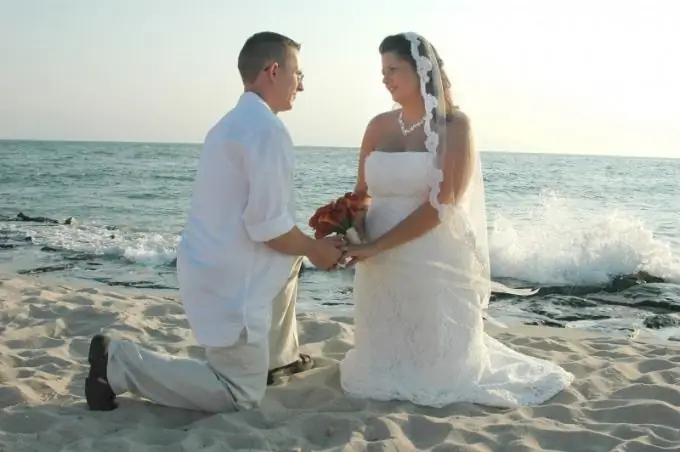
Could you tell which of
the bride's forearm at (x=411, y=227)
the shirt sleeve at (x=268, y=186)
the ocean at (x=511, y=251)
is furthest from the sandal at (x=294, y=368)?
the ocean at (x=511, y=251)

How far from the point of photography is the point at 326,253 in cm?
405

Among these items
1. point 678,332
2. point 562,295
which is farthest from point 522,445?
point 562,295

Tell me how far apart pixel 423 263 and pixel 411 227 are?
0.24 m

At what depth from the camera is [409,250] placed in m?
4.28

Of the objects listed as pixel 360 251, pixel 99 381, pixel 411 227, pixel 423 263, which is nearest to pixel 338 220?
pixel 360 251

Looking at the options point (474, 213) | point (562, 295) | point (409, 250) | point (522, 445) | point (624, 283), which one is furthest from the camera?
point (624, 283)

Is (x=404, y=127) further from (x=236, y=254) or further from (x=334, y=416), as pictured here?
(x=334, y=416)

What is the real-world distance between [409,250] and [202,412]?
147cm

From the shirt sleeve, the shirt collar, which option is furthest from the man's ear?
the shirt sleeve

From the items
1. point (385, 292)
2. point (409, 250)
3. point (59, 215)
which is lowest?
point (59, 215)

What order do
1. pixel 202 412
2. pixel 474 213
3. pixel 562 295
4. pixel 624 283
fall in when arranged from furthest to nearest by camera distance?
1. pixel 624 283
2. pixel 562 295
3. pixel 474 213
4. pixel 202 412

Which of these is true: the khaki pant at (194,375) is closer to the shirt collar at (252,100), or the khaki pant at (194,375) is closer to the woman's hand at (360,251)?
the woman's hand at (360,251)

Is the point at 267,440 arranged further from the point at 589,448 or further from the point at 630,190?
the point at 630,190

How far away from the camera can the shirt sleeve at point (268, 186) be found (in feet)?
12.0
